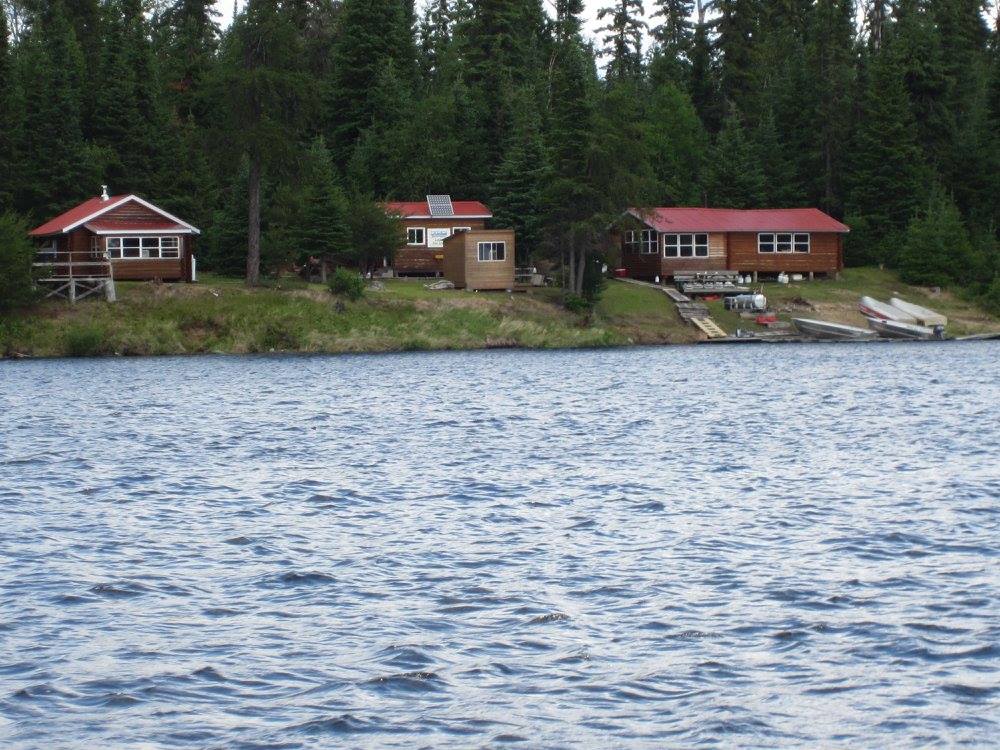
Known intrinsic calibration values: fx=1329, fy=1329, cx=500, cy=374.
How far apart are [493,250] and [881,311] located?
23.8 metres

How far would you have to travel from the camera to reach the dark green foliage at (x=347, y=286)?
71.9 meters

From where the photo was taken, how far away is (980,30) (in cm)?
12019

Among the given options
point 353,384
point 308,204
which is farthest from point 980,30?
point 353,384

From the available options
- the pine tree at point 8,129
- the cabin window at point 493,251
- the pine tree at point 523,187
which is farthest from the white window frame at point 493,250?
the pine tree at point 8,129

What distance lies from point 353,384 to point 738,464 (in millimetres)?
24887

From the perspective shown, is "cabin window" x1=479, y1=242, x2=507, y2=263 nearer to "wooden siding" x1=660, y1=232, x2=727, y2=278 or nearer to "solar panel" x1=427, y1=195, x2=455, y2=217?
"solar panel" x1=427, y1=195, x2=455, y2=217

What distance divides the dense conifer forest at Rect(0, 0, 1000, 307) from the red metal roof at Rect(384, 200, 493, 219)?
6.01 feet

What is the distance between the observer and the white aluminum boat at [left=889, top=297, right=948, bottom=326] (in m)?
78.9

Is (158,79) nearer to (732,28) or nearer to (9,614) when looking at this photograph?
(732,28)

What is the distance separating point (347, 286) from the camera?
7200 cm

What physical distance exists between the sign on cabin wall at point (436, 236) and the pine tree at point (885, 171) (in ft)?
98.6

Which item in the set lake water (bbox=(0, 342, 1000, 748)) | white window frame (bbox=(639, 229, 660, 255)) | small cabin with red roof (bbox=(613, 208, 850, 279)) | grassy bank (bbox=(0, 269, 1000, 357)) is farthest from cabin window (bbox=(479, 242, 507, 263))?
lake water (bbox=(0, 342, 1000, 748))

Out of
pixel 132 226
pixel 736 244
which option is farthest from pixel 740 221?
pixel 132 226

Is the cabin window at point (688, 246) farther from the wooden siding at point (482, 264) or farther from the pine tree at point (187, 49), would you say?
the pine tree at point (187, 49)
